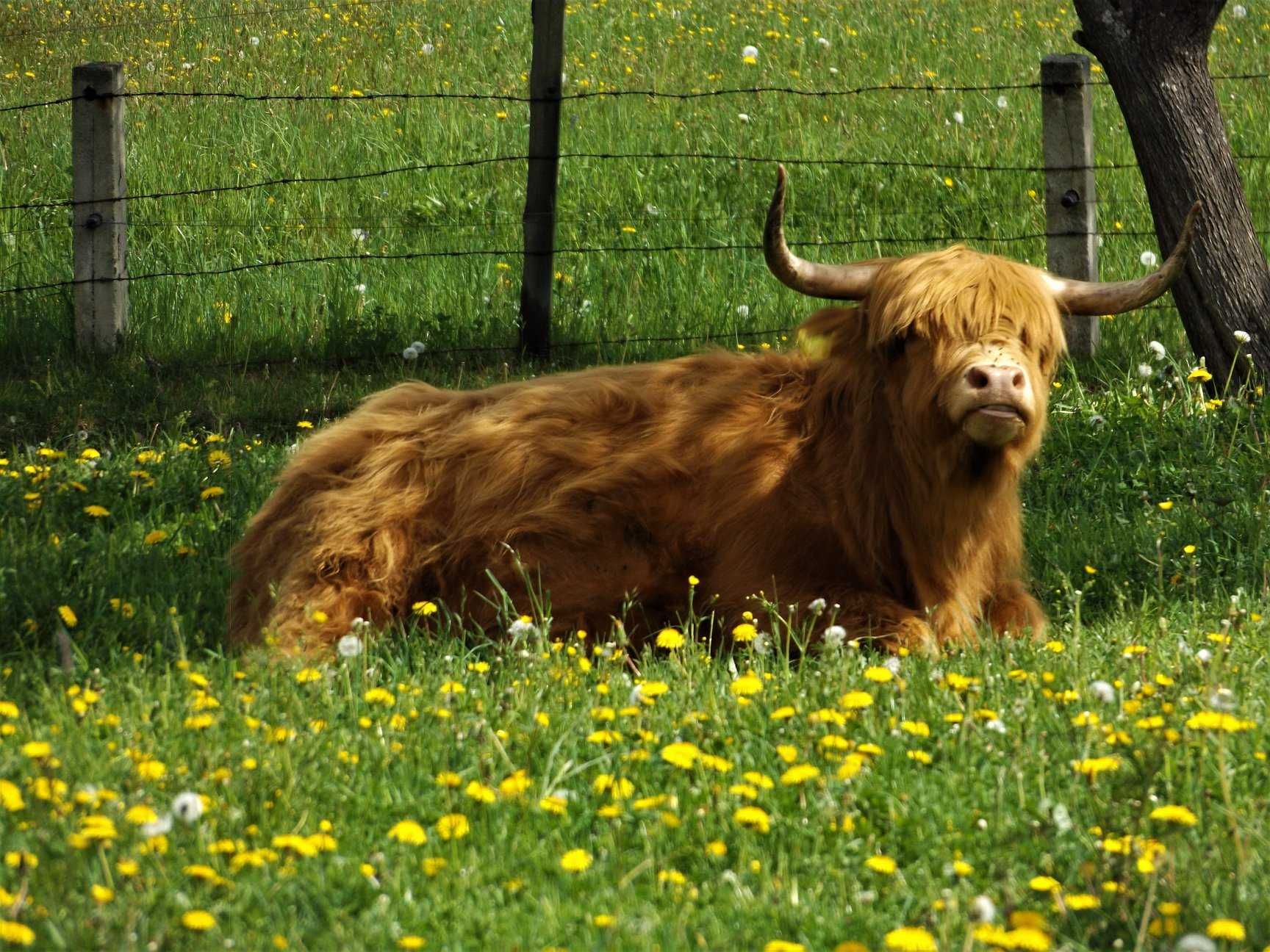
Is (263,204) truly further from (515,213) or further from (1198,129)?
(1198,129)

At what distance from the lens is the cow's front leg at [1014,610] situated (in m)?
4.44

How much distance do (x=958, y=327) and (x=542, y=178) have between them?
3.65 m

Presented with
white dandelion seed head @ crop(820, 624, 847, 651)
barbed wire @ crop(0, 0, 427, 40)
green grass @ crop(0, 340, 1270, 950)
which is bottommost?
green grass @ crop(0, 340, 1270, 950)

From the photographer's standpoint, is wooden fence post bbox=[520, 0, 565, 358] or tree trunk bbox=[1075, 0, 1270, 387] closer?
tree trunk bbox=[1075, 0, 1270, 387]

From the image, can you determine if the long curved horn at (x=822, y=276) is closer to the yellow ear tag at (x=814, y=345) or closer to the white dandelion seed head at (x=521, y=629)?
the yellow ear tag at (x=814, y=345)

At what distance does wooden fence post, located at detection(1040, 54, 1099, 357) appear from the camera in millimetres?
7426

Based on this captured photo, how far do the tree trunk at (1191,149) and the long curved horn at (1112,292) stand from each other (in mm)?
1735

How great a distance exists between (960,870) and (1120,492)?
3.44 meters

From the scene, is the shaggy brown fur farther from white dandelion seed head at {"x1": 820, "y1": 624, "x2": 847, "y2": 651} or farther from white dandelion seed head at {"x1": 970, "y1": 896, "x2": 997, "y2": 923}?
white dandelion seed head at {"x1": 970, "y1": 896, "x2": 997, "y2": 923}

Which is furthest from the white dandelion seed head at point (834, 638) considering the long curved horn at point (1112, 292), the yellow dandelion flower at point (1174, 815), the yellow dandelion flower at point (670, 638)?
the long curved horn at point (1112, 292)

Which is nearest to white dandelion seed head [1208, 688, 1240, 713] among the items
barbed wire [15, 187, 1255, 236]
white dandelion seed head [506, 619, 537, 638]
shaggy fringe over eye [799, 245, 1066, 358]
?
shaggy fringe over eye [799, 245, 1066, 358]

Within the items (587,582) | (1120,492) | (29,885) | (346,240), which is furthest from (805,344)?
(346,240)

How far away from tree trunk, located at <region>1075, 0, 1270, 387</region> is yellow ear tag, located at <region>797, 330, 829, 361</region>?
2.18 m

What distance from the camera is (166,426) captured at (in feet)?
21.8
